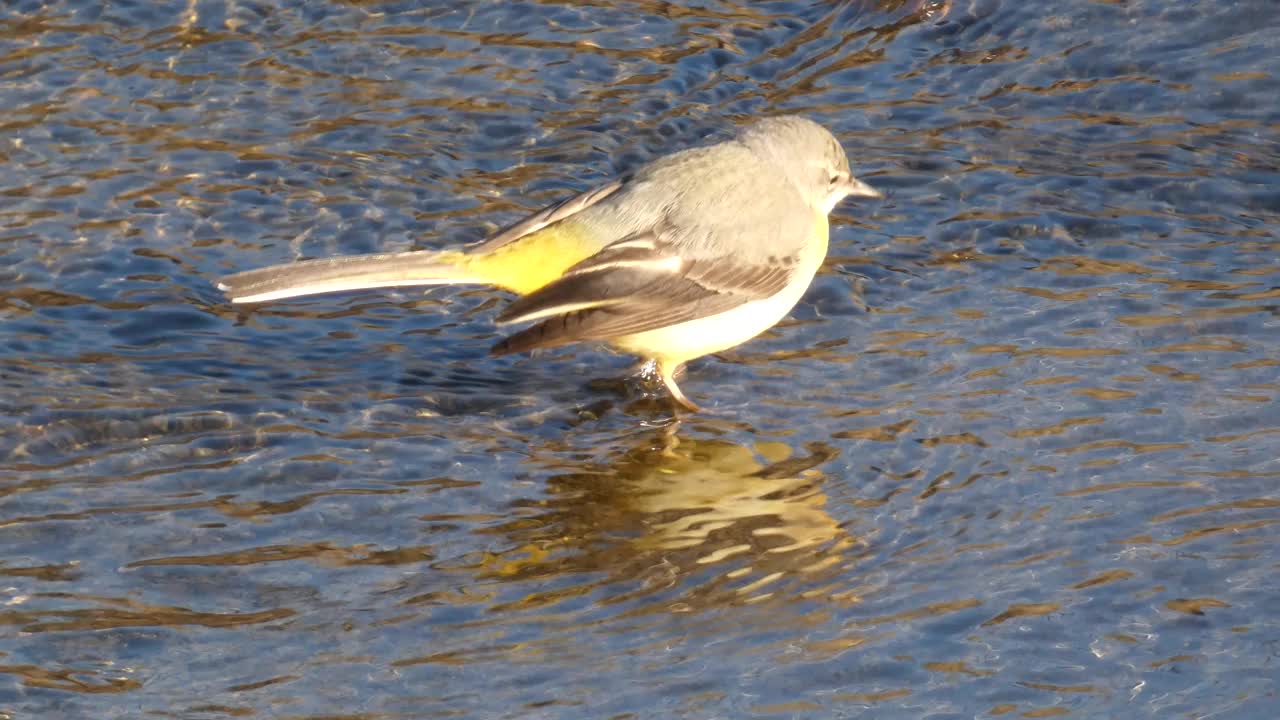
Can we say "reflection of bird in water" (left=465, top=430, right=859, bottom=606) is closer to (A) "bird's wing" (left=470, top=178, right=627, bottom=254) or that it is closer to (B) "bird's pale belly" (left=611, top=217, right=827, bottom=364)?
(B) "bird's pale belly" (left=611, top=217, right=827, bottom=364)

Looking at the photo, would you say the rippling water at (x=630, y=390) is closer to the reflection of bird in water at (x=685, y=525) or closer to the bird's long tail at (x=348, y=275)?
the reflection of bird in water at (x=685, y=525)

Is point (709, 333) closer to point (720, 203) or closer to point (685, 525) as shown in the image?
point (720, 203)

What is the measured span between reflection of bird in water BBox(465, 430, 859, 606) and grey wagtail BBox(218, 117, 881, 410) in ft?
1.82

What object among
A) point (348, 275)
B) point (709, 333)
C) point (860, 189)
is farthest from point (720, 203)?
point (348, 275)

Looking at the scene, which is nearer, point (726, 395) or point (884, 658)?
point (884, 658)

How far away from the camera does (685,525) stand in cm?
709

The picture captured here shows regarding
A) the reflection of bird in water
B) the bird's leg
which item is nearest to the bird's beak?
the bird's leg

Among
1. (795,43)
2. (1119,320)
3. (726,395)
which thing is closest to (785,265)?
(726,395)

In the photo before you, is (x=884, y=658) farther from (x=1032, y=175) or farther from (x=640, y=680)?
(x=1032, y=175)

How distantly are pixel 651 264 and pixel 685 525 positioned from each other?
1.35 meters

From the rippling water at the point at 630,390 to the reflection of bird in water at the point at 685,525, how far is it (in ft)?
0.07

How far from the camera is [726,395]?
325 inches

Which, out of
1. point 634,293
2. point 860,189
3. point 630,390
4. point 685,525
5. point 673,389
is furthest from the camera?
point 860,189

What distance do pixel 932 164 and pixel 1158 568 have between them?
4.36 m
